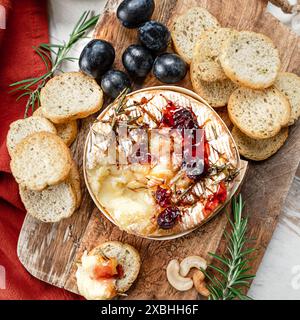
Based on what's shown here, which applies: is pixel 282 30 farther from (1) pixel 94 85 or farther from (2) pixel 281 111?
(1) pixel 94 85

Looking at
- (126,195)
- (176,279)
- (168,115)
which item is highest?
(168,115)

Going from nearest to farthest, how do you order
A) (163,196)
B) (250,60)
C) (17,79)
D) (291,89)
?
1. (163,196)
2. (250,60)
3. (291,89)
4. (17,79)

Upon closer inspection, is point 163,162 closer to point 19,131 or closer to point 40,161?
point 40,161

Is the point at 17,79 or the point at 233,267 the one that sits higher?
the point at 17,79

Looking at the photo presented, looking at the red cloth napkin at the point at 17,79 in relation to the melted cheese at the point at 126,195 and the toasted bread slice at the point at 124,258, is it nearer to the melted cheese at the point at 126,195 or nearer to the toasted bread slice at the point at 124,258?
the toasted bread slice at the point at 124,258

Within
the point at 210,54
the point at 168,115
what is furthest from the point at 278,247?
the point at 210,54
